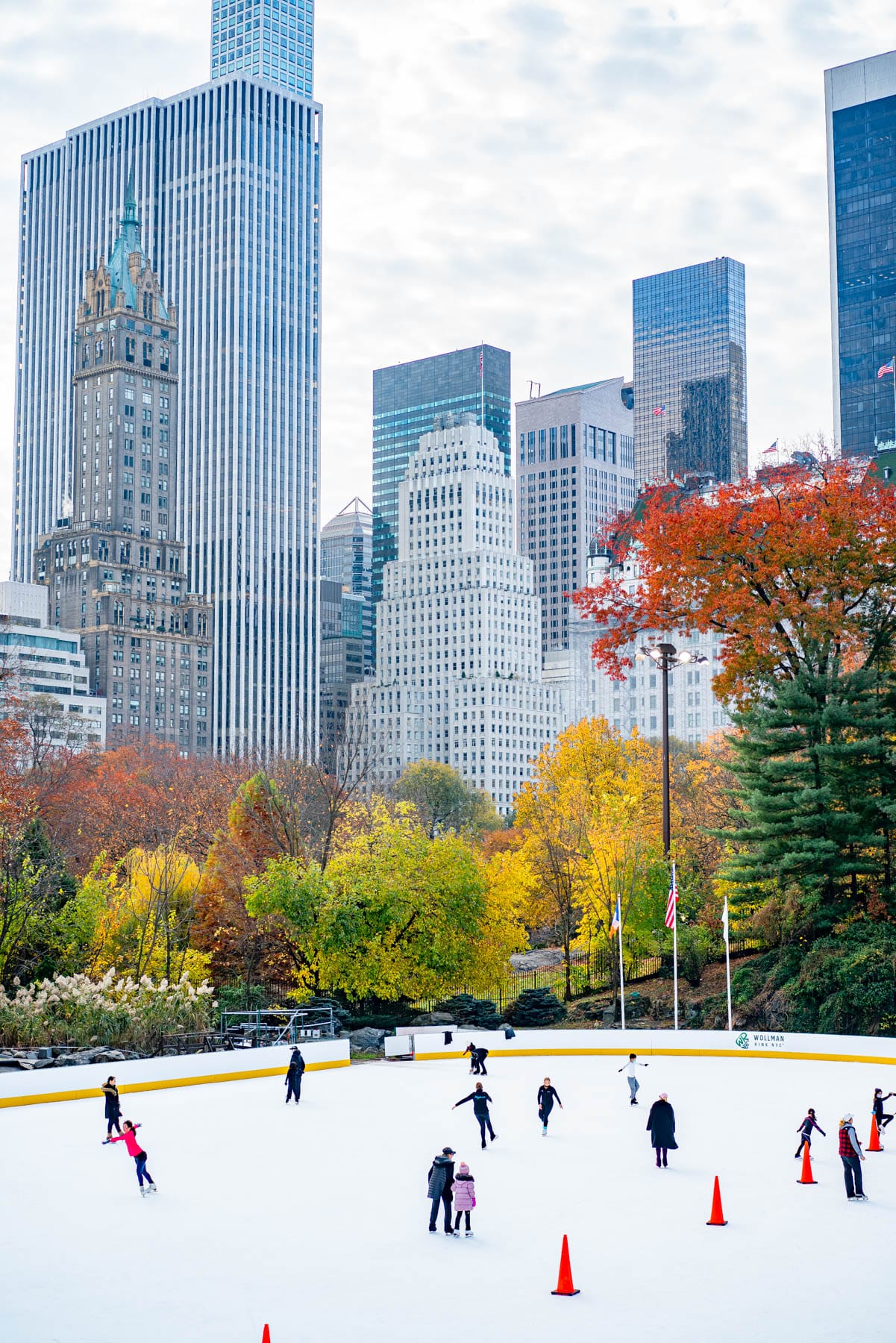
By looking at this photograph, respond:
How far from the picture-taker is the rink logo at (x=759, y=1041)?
46.2 m

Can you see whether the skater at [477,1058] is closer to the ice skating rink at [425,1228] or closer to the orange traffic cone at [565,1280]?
the ice skating rink at [425,1228]

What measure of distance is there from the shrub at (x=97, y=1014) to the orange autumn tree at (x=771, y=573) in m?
18.6

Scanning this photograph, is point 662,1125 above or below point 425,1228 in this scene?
above

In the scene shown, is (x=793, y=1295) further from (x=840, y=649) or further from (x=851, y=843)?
(x=840, y=649)

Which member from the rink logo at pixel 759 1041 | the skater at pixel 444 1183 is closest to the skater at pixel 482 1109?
the skater at pixel 444 1183

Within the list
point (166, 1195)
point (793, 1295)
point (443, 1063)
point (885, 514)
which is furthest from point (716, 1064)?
point (793, 1295)

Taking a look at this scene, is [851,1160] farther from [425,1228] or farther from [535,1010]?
[535,1010]

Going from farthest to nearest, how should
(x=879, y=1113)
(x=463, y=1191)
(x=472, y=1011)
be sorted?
1. (x=472, y=1011)
2. (x=879, y=1113)
3. (x=463, y=1191)

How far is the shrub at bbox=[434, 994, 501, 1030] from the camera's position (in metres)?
52.6

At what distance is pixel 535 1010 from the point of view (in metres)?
53.6

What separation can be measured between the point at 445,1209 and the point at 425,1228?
855 mm

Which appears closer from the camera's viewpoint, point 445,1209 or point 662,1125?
point 445,1209

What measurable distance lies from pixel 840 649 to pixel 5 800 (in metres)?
29.3

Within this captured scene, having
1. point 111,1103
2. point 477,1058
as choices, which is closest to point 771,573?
point 477,1058
